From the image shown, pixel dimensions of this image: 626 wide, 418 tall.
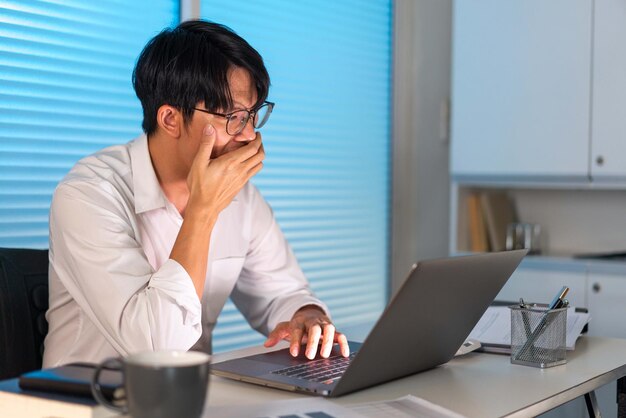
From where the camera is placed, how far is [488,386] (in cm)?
143

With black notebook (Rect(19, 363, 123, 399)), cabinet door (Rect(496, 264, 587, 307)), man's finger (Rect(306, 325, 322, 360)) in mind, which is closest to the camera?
black notebook (Rect(19, 363, 123, 399))

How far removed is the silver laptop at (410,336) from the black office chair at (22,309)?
48 cm

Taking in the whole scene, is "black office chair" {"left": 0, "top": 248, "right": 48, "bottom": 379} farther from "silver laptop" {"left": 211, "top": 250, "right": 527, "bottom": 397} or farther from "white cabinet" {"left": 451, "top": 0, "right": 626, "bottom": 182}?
"white cabinet" {"left": 451, "top": 0, "right": 626, "bottom": 182}

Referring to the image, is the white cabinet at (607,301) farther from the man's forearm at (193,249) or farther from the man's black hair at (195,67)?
the man's forearm at (193,249)

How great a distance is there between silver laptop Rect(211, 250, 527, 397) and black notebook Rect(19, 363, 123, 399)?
1.15 feet

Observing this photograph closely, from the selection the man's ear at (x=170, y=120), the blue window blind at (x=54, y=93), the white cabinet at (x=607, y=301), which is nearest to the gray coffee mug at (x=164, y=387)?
the man's ear at (x=170, y=120)

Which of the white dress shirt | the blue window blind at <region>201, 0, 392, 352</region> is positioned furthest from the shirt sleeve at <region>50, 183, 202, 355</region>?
the blue window blind at <region>201, 0, 392, 352</region>

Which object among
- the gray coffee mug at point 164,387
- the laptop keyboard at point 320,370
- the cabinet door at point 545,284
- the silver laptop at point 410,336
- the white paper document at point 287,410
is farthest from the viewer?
the cabinet door at point 545,284

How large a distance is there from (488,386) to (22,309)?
938mm

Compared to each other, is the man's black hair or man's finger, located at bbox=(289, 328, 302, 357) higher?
the man's black hair

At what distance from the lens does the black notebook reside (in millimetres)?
1017

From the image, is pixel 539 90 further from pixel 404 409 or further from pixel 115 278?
pixel 404 409

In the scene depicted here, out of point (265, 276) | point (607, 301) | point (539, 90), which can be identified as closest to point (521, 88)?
point (539, 90)

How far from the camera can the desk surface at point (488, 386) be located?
130 cm
